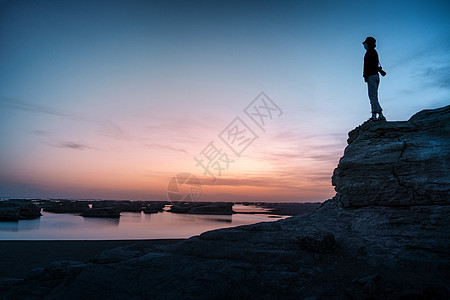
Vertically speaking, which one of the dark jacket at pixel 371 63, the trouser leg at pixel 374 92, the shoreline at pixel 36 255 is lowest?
the shoreline at pixel 36 255

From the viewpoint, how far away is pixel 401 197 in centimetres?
830

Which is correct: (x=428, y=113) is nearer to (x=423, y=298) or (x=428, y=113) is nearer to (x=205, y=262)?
(x=423, y=298)

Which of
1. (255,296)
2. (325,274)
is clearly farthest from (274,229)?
(255,296)

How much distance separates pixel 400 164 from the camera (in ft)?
28.3

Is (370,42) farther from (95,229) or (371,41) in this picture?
(95,229)

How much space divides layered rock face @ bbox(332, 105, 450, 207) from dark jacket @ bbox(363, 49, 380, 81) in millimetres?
2625

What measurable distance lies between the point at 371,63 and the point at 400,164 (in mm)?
5237

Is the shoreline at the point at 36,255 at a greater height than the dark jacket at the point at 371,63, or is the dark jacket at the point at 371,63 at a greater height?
the dark jacket at the point at 371,63

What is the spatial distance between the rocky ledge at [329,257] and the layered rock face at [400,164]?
33 millimetres

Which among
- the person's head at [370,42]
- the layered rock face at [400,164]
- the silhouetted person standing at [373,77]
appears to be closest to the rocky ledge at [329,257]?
the layered rock face at [400,164]

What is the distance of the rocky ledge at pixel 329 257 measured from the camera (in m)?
5.79

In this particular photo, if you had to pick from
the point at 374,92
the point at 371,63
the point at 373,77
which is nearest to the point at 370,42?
the point at 371,63

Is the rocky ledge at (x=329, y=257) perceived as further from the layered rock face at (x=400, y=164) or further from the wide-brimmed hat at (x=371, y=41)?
the wide-brimmed hat at (x=371, y=41)

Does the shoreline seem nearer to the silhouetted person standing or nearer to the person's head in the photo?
the silhouetted person standing
